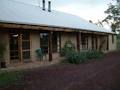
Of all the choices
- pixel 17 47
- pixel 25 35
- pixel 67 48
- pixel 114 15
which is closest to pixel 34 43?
pixel 25 35

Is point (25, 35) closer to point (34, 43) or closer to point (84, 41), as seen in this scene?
point (34, 43)

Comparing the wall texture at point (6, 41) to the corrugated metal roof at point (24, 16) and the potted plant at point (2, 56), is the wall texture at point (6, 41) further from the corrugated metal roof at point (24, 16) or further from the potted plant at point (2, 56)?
the corrugated metal roof at point (24, 16)

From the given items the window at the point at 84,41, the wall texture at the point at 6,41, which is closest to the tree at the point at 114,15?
the window at the point at 84,41

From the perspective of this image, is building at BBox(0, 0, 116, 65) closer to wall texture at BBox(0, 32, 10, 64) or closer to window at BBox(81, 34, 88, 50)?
wall texture at BBox(0, 32, 10, 64)

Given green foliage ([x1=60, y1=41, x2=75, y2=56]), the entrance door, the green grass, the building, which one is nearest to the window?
green foliage ([x1=60, y1=41, x2=75, y2=56])

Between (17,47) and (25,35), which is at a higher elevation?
(25,35)

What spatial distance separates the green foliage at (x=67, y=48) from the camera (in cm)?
2074

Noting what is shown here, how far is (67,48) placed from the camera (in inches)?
838

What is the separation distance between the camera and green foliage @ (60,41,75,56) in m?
20.7

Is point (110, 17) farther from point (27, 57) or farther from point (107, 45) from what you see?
point (27, 57)

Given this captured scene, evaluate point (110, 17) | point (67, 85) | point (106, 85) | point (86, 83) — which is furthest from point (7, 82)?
point (110, 17)

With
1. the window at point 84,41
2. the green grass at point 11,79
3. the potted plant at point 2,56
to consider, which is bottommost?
the green grass at point 11,79

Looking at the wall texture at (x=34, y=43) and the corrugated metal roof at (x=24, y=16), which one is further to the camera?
the wall texture at (x=34, y=43)

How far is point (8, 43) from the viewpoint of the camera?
1534 cm
